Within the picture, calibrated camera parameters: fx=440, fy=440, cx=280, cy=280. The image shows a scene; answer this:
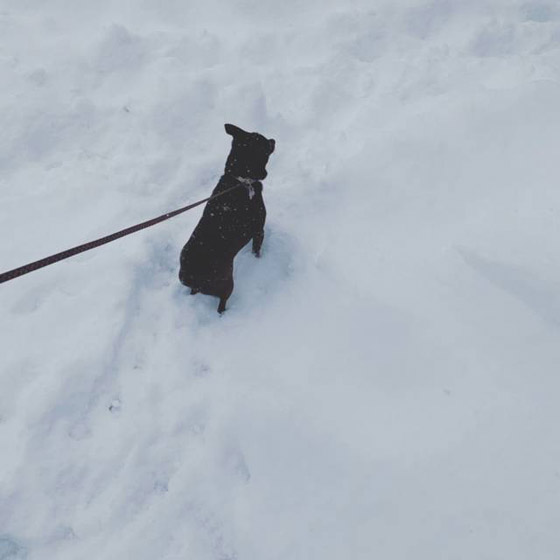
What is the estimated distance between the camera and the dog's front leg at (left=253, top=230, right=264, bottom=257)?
129 inches

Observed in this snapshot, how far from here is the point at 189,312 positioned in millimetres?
3152

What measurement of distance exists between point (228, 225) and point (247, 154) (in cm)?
61

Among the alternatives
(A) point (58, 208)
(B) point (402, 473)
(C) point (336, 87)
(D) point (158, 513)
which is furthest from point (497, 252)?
(A) point (58, 208)

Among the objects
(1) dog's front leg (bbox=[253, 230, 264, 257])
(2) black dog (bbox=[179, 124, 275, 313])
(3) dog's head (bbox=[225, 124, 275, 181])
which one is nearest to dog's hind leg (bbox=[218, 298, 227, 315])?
(2) black dog (bbox=[179, 124, 275, 313])

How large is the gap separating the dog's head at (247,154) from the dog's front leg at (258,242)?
0.40 m

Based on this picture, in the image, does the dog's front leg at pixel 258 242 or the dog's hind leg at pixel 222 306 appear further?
the dog's front leg at pixel 258 242

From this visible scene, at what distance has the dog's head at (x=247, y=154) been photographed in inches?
125

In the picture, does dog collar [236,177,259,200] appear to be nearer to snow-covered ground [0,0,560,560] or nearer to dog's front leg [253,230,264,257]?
dog's front leg [253,230,264,257]

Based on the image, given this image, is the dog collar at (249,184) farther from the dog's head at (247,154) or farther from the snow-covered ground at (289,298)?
the snow-covered ground at (289,298)

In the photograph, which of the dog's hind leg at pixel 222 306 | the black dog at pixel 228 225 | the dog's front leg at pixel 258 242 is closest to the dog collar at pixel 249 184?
the black dog at pixel 228 225

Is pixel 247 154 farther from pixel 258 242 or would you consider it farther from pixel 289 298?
pixel 289 298

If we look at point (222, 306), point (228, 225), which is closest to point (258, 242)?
point (228, 225)

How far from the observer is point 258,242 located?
11.0ft

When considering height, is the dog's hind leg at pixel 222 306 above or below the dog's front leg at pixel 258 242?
below
